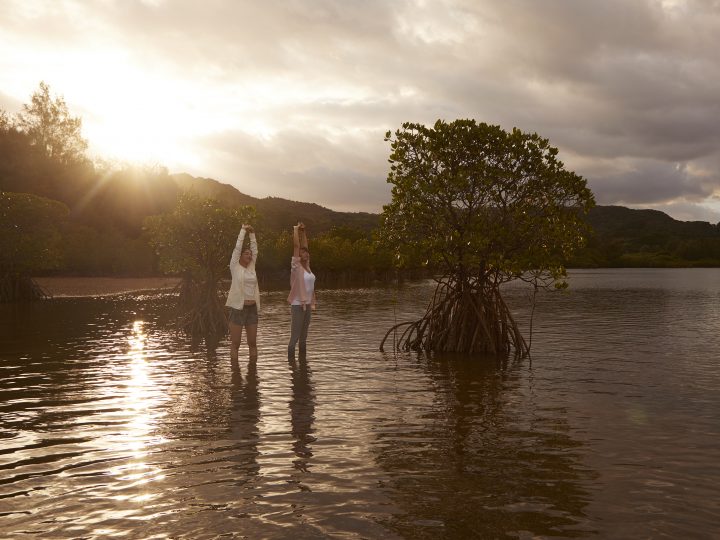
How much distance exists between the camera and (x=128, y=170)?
116 m

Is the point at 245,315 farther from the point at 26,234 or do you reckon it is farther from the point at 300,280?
the point at 26,234

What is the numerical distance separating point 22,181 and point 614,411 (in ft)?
314

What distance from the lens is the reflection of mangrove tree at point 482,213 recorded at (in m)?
20.7

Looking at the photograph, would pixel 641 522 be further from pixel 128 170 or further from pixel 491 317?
pixel 128 170

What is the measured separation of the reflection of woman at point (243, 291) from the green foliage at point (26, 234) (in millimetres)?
39908

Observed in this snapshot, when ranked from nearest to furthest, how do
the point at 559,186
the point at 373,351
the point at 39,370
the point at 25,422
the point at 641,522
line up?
the point at 641,522
the point at 25,422
the point at 39,370
the point at 559,186
the point at 373,351

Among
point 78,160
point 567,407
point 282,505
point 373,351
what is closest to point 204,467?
point 282,505

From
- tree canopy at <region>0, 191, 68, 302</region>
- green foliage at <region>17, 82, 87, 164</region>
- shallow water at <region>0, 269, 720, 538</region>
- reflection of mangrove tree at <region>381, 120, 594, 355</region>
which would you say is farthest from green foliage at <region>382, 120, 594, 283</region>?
green foliage at <region>17, 82, 87, 164</region>

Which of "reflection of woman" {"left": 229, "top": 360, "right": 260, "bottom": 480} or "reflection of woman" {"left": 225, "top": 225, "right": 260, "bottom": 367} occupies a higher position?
"reflection of woman" {"left": 225, "top": 225, "right": 260, "bottom": 367}

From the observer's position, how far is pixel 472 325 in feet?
71.5

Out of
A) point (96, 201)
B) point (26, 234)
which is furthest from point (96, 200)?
point (26, 234)

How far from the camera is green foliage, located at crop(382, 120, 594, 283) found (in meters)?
20.7

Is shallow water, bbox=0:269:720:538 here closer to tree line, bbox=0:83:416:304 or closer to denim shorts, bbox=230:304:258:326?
denim shorts, bbox=230:304:258:326

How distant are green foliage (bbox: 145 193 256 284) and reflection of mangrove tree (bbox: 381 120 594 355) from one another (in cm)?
1021
